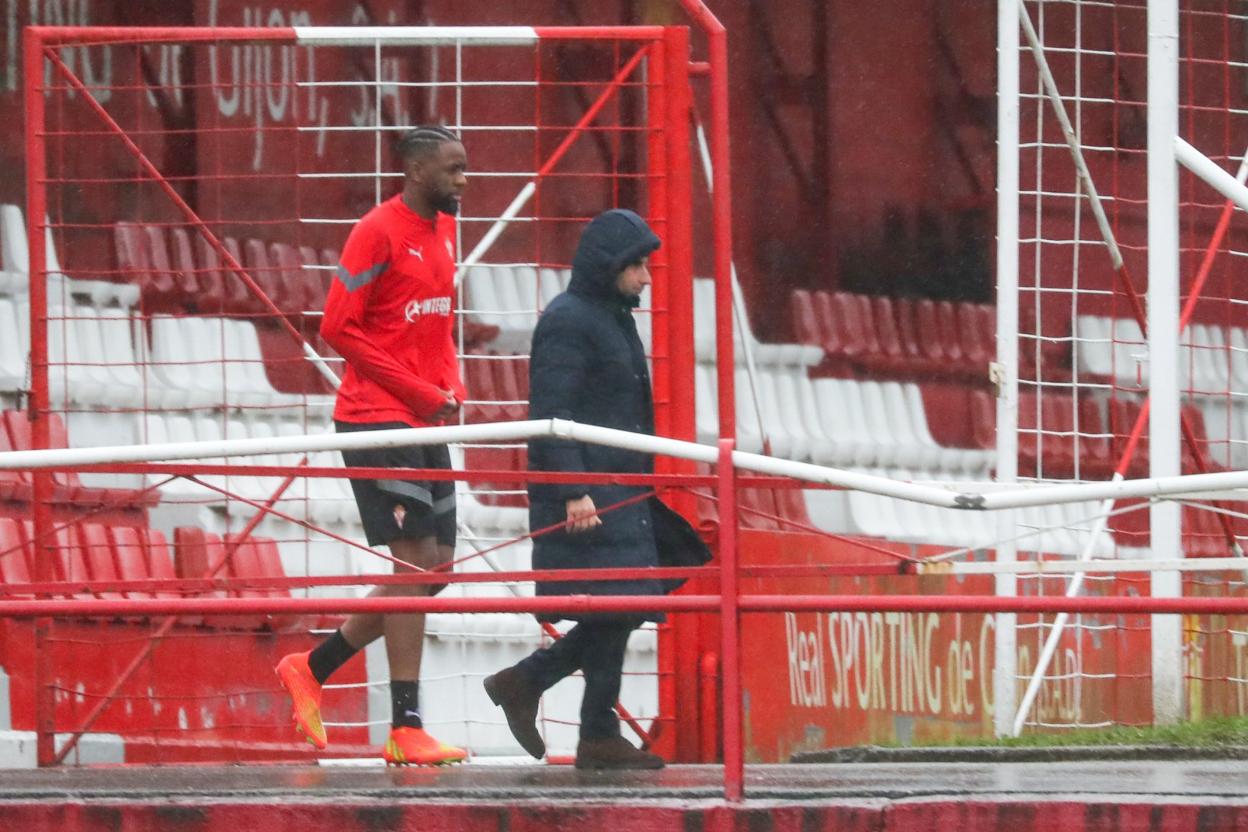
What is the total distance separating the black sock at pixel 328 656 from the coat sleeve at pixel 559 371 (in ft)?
2.90

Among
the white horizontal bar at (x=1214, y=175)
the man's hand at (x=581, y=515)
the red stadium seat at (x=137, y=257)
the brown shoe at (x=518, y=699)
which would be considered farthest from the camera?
the red stadium seat at (x=137, y=257)

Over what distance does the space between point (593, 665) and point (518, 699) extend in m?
0.26

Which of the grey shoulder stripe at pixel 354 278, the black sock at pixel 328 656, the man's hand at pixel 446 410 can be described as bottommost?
the black sock at pixel 328 656

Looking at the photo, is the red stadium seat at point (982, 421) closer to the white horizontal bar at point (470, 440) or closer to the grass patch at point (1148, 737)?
the grass patch at point (1148, 737)

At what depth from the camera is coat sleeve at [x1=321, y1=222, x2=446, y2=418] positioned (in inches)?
267

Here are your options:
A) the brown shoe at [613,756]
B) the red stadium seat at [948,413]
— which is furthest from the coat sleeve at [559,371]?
the red stadium seat at [948,413]

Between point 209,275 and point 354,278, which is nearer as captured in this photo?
point 354,278

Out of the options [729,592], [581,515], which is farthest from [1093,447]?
[729,592]

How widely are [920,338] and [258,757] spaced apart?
872cm

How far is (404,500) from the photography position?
22.1 feet

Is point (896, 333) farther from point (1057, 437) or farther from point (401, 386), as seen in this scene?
point (401, 386)

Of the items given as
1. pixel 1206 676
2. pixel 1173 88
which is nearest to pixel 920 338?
pixel 1206 676

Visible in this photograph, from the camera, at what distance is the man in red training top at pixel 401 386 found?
680 cm

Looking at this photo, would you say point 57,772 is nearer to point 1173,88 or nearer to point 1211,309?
point 1173,88
